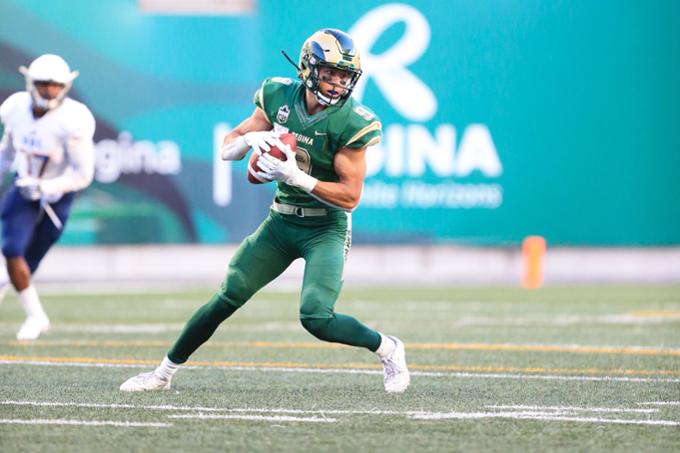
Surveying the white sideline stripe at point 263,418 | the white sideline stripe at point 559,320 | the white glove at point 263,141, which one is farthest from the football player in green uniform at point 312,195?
the white sideline stripe at point 559,320

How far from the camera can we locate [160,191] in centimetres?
1948

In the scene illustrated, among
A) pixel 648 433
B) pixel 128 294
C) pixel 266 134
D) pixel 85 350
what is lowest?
pixel 128 294

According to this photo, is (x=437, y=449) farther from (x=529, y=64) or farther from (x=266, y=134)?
(x=529, y=64)

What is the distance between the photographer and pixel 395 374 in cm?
637

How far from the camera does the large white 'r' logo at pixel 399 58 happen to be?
19.7 m

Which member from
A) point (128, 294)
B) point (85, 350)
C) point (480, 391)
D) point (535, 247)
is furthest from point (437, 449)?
point (535, 247)

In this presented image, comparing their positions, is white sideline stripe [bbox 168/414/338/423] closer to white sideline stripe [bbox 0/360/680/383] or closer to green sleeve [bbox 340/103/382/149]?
green sleeve [bbox 340/103/382/149]

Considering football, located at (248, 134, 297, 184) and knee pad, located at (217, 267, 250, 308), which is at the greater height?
football, located at (248, 134, 297, 184)

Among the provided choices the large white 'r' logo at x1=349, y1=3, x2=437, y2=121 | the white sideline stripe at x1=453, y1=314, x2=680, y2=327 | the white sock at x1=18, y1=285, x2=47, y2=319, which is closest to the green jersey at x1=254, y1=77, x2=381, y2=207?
the white sock at x1=18, y1=285, x2=47, y2=319

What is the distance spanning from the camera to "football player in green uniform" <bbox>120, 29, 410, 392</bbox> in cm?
613

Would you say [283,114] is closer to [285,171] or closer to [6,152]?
[285,171]

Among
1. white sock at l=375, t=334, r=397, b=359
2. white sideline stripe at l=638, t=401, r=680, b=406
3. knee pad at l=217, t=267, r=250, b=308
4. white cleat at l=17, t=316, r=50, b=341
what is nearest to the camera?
white sideline stripe at l=638, t=401, r=680, b=406

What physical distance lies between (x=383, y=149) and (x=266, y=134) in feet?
44.9

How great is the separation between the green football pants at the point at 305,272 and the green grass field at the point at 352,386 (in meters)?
0.26
